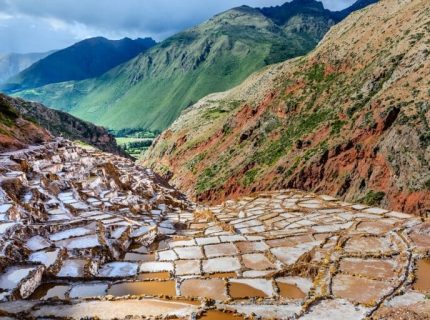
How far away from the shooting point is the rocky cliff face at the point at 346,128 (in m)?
40.6

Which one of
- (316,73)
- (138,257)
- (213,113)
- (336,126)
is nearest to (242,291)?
(138,257)

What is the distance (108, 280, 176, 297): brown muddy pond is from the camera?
823 inches

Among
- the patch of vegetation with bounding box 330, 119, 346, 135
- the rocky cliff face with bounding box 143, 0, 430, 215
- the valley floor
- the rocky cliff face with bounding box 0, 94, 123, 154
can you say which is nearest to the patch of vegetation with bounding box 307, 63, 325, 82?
the rocky cliff face with bounding box 143, 0, 430, 215

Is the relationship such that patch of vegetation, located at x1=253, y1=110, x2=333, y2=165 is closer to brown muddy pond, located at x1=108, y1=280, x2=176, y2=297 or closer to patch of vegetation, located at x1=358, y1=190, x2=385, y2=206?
patch of vegetation, located at x1=358, y1=190, x2=385, y2=206

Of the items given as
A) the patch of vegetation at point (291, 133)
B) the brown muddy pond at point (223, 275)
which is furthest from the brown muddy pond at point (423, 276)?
the patch of vegetation at point (291, 133)

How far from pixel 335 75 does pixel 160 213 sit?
1460 inches

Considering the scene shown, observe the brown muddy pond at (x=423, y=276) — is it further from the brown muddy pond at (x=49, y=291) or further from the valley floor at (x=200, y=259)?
the brown muddy pond at (x=49, y=291)

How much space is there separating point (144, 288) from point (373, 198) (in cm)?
2574

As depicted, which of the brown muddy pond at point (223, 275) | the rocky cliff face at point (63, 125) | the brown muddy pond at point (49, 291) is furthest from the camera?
the rocky cliff face at point (63, 125)

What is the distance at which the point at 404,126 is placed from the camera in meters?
41.7

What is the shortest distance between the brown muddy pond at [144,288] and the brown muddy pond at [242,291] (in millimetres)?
2925

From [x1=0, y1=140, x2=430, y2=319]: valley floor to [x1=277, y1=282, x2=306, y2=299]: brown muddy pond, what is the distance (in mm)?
54

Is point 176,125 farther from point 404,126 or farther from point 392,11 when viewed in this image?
point 404,126

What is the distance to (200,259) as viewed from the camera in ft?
86.1
